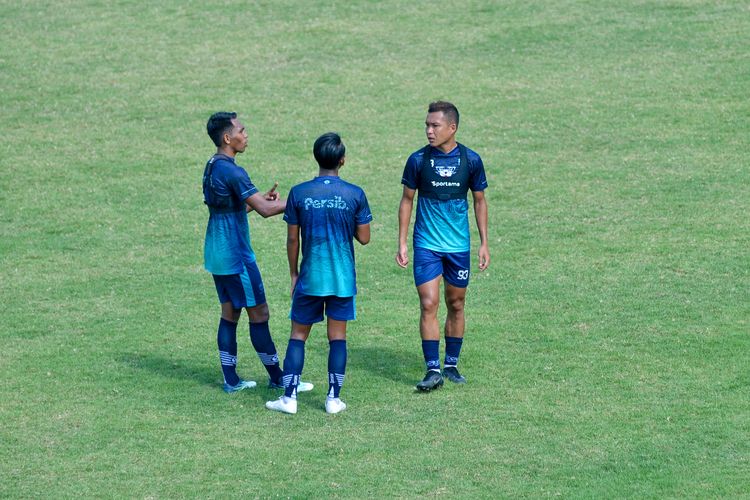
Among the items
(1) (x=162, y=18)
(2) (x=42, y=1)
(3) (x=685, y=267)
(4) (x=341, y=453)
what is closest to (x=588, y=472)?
(4) (x=341, y=453)

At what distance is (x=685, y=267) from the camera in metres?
14.4

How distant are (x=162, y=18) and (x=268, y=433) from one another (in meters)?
17.6

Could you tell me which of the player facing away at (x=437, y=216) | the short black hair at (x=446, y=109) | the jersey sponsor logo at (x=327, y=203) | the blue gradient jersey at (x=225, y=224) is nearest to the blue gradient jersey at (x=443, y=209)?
the player facing away at (x=437, y=216)

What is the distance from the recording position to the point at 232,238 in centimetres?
1086

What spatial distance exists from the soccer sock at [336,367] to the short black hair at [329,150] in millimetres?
1589

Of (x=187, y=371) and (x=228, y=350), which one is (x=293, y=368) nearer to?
(x=228, y=350)

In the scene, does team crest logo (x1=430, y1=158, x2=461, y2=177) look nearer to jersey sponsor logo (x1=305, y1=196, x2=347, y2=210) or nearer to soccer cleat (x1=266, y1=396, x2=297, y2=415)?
jersey sponsor logo (x1=305, y1=196, x2=347, y2=210)

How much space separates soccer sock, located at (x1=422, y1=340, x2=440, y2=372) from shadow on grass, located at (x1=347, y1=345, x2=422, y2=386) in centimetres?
31

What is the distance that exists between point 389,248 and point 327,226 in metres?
5.23

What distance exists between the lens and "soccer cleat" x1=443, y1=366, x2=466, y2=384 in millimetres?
11227

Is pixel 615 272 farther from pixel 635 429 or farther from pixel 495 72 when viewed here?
pixel 495 72

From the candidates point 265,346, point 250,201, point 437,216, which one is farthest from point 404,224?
point 265,346

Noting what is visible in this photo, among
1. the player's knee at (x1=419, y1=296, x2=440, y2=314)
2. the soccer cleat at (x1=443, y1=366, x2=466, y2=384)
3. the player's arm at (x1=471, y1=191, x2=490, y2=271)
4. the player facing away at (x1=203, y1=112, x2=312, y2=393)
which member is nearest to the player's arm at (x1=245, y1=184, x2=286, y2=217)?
the player facing away at (x1=203, y1=112, x2=312, y2=393)

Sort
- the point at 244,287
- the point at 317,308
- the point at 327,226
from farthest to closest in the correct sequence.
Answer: the point at 244,287
the point at 317,308
the point at 327,226
